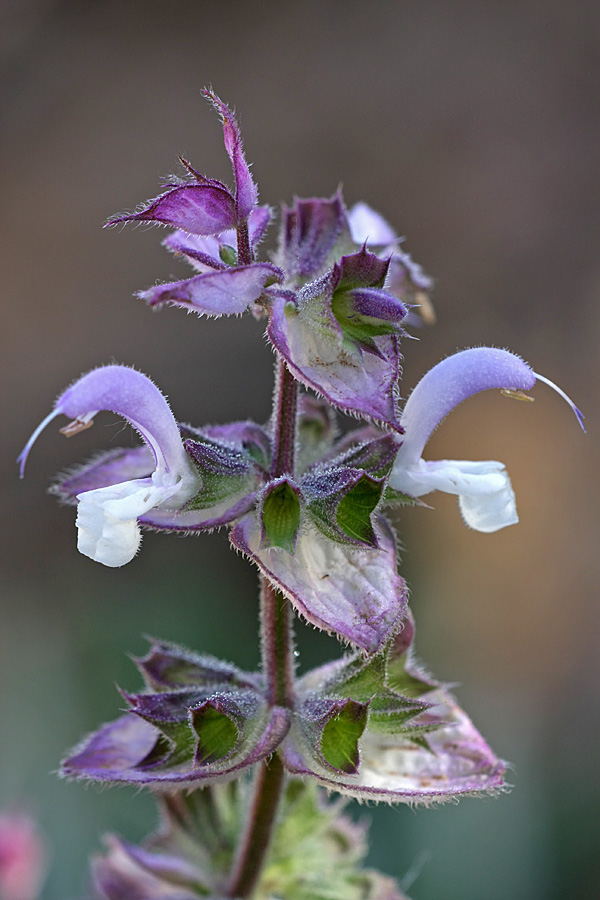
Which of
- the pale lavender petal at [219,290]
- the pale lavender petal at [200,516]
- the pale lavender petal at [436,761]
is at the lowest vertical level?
the pale lavender petal at [436,761]

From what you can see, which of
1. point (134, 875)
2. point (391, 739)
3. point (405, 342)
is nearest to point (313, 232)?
point (391, 739)

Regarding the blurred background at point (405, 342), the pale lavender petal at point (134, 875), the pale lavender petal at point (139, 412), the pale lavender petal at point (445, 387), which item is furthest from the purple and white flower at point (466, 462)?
the blurred background at point (405, 342)

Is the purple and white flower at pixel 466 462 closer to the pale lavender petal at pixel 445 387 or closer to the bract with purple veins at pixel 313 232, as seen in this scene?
the pale lavender petal at pixel 445 387

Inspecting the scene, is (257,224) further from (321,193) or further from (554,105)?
(554,105)

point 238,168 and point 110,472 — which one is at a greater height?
point 238,168

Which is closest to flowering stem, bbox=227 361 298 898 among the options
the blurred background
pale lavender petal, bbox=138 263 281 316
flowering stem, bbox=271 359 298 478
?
flowering stem, bbox=271 359 298 478

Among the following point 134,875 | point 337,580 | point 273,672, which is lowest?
point 134,875

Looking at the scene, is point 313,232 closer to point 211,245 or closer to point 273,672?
point 211,245

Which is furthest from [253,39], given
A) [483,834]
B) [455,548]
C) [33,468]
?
[483,834]
